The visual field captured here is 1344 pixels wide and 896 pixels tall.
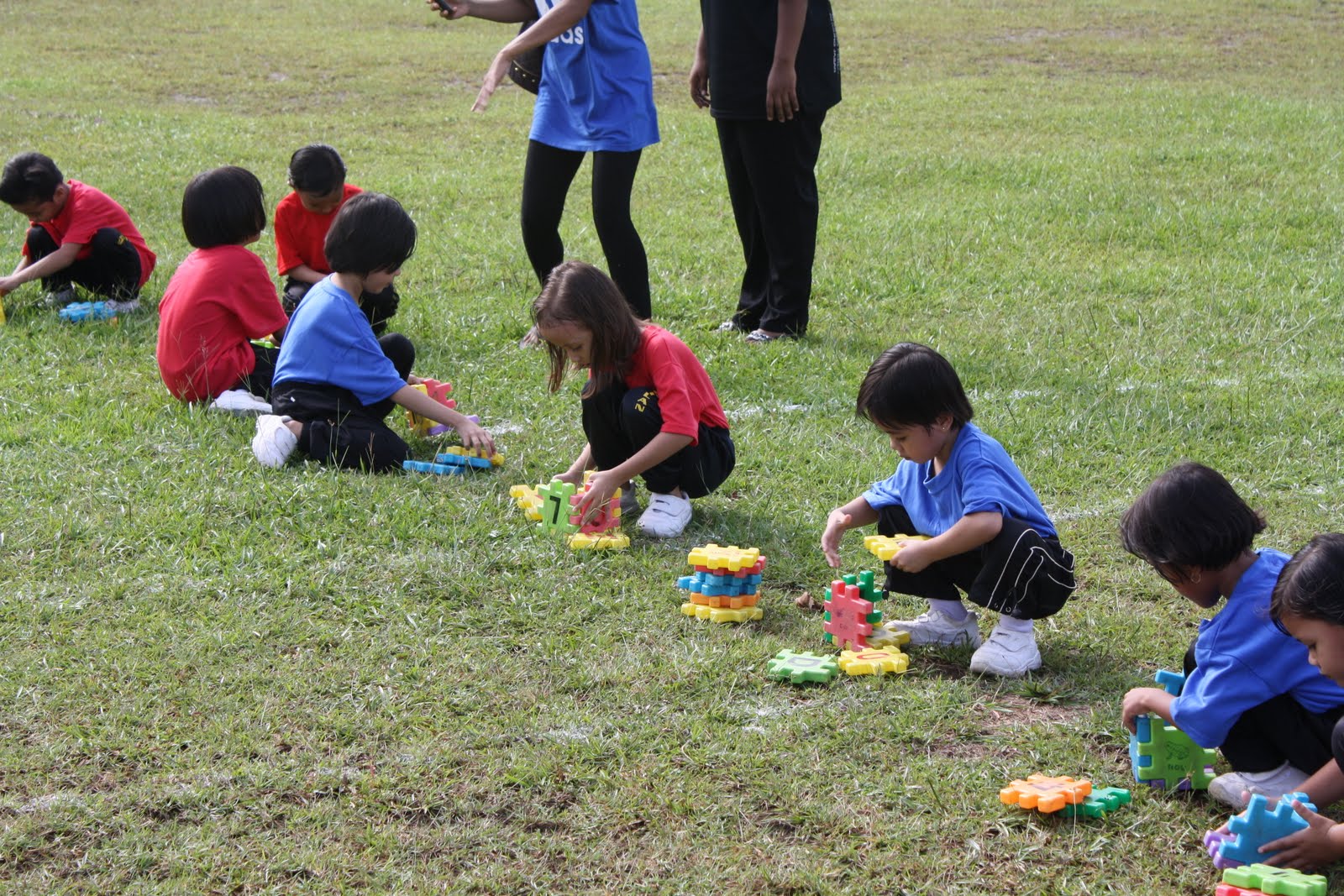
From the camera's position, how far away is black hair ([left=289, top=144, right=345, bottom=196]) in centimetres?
671

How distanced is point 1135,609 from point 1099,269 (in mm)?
4383

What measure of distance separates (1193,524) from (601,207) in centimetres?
401

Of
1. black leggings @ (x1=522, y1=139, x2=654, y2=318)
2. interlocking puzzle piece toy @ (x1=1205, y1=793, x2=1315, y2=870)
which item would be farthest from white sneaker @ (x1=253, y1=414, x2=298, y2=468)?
interlocking puzzle piece toy @ (x1=1205, y1=793, x2=1315, y2=870)

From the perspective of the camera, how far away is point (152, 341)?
712 centimetres

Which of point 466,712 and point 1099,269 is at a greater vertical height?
point 1099,269

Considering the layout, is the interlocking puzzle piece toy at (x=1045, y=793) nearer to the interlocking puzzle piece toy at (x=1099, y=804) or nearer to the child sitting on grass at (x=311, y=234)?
the interlocking puzzle piece toy at (x=1099, y=804)

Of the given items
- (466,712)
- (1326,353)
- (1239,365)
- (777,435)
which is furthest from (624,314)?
(1326,353)

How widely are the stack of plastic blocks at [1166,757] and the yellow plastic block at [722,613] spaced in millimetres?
1284

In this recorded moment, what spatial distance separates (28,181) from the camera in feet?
24.5

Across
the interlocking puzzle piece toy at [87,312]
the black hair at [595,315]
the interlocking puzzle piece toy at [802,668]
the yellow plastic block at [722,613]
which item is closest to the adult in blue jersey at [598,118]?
the black hair at [595,315]

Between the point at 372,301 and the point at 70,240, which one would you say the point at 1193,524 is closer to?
the point at 372,301

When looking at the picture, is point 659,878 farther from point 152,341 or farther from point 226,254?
point 152,341

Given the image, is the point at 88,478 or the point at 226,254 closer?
the point at 88,478

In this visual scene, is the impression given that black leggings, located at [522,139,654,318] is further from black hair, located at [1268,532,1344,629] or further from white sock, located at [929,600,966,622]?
black hair, located at [1268,532,1344,629]
